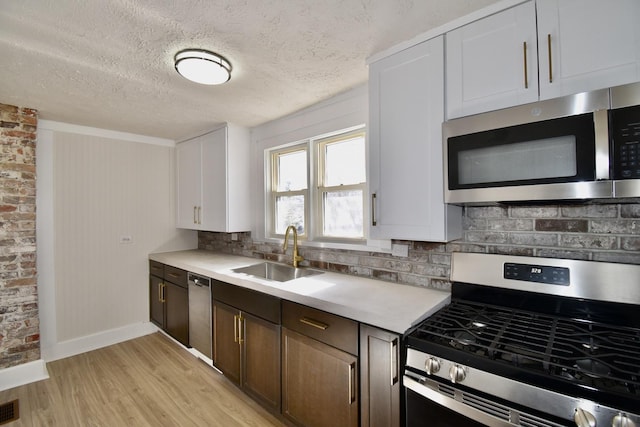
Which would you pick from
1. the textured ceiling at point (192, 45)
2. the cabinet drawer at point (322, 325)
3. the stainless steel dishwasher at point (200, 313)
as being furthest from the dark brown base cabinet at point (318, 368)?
the textured ceiling at point (192, 45)

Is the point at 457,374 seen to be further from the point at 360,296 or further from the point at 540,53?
the point at 540,53

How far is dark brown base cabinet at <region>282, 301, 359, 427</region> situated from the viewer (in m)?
1.46

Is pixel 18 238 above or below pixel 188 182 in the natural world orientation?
below

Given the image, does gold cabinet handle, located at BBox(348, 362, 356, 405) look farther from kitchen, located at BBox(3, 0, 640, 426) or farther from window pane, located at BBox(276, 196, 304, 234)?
window pane, located at BBox(276, 196, 304, 234)

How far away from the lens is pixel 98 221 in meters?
3.12

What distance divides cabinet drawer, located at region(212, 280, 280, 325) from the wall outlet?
2.71ft

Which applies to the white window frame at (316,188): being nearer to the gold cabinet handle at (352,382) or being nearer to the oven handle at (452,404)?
the gold cabinet handle at (352,382)

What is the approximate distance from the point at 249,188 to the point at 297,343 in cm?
184

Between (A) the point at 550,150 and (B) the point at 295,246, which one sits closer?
(A) the point at 550,150

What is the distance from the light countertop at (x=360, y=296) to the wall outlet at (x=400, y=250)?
21 cm

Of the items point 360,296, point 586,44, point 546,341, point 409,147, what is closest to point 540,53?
point 586,44

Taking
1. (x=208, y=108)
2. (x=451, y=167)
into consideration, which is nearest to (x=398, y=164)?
(x=451, y=167)

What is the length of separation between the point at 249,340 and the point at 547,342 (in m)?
1.71

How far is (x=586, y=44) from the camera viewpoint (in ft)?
3.56
